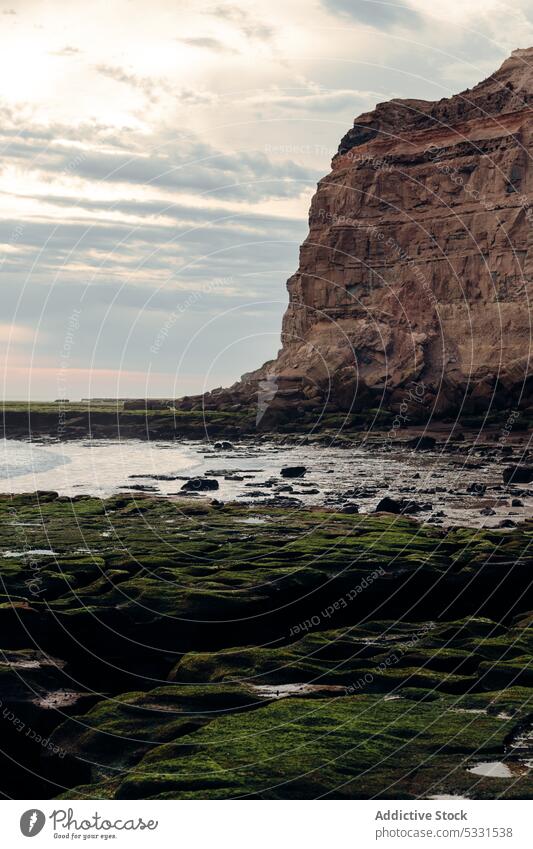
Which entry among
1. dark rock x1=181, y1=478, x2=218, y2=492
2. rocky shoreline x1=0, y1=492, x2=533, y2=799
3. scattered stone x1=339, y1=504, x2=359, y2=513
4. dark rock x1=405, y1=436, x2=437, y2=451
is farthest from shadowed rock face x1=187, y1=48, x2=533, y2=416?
rocky shoreline x1=0, y1=492, x2=533, y2=799

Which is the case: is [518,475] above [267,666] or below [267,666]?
above

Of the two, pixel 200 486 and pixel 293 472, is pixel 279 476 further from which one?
pixel 200 486

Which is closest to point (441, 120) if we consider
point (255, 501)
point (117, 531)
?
point (255, 501)

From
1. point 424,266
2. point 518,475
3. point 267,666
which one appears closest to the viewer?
point 267,666

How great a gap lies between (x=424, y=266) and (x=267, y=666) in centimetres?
9659

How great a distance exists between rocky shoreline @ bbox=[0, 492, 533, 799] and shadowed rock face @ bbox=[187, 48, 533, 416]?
61197mm

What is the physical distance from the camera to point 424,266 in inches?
4289

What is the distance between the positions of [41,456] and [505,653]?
6078 cm

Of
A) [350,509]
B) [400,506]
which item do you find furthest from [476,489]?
[350,509]

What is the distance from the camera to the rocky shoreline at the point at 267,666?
13.3 m

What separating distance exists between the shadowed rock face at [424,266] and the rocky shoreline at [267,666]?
61.2m

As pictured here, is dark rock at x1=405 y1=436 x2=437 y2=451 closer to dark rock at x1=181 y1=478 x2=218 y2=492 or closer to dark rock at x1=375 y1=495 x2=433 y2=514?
dark rock at x1=181 y1=478 x2=218 y2=492

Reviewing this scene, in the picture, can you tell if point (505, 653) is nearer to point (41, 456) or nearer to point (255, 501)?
point (255, 501)

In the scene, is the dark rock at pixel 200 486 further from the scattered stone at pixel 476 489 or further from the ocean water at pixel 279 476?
the scattered stone at pixel 476 489
